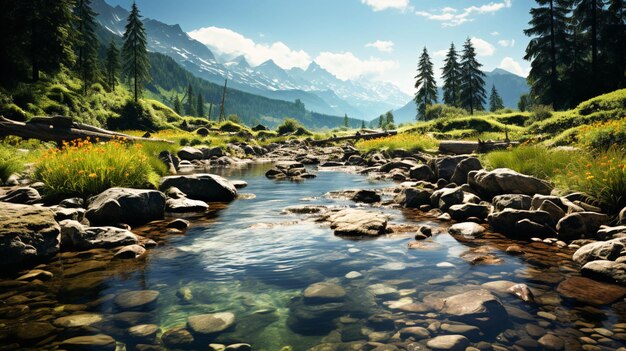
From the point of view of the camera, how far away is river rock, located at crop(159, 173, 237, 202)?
1129 cm

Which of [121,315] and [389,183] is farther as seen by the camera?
[389,183]

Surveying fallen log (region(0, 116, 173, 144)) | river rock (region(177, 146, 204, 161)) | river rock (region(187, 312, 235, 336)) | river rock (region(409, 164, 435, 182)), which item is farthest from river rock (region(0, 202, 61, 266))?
river rock (region(177, 146, 204, 161))

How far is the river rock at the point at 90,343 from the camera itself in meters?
3.26

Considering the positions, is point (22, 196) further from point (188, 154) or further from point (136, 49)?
point (136, 49)

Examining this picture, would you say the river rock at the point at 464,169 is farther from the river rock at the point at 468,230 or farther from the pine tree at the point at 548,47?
the pine tree at the point at 548,47

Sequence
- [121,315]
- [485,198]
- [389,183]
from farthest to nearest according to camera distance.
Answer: [389,183]
[485,198]
[121,315]

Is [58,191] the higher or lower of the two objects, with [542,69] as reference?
lower

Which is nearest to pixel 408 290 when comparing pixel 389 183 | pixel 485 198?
pixel 485 198

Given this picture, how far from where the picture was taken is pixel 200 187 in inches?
448

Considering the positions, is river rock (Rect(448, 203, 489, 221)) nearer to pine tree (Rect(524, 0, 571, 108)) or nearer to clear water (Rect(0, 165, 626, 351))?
clear water (Rect(0, 165, 626, 351))

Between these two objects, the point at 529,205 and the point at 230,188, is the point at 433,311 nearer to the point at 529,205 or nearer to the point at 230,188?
the point at 529,205

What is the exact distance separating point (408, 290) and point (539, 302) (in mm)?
1439

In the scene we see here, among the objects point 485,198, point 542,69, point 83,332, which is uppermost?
point 542,69

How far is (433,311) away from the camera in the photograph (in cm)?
398
